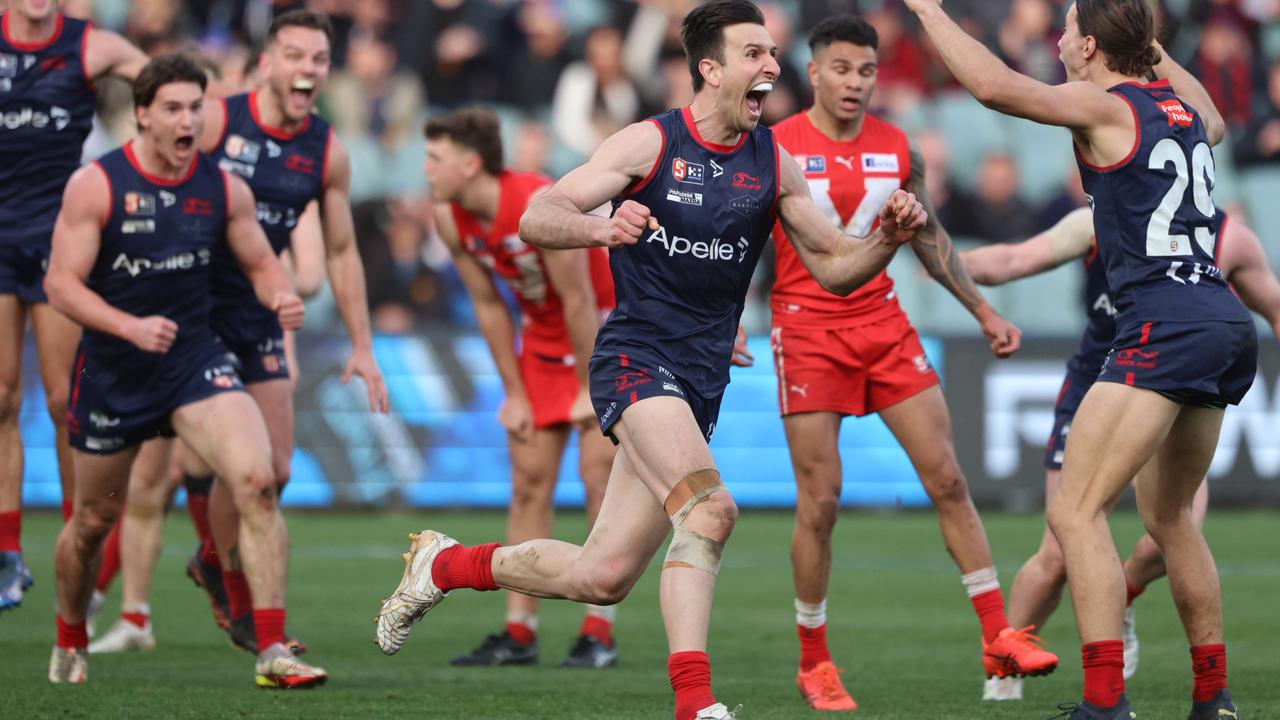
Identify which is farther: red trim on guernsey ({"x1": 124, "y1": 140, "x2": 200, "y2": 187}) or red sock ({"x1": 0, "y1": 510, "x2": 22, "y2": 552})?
red sock ({"x1": 0, "y1": 510, "x2": 22, "y2": 552})

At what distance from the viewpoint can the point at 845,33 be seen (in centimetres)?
835

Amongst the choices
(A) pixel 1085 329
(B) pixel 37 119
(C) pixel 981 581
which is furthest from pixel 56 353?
(A) pixel 1085 329

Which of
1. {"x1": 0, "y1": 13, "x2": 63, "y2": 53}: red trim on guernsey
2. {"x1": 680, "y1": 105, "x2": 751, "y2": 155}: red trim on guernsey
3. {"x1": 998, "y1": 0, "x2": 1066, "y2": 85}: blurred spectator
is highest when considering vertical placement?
{"x1": 998, "y1": 0, "x2": 1066, "y2": 85}: blurred spectator

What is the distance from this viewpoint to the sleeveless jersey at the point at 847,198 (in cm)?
836

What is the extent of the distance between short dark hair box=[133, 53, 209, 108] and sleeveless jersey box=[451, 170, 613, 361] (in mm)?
2092

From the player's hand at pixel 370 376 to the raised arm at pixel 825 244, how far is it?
284cm

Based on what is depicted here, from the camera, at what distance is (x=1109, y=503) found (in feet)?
21.2

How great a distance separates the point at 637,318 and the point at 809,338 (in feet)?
6.20

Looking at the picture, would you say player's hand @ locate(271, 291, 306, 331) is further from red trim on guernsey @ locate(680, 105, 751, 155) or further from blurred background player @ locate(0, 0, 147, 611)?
red trim on guernsey @ locate(680, 105, 751, 155)

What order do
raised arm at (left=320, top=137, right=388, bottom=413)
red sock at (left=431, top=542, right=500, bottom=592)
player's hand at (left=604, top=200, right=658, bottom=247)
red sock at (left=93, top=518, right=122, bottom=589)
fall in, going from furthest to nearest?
red sock at (left=93, top=518, right=122, bottom=589)
raised arm at (left=320, top=137, right=388, bottom=413)
red sock at (left=431, top=542, right=500, bottom=592)
player's hand at (left=604, top=200, right=658, bottom=247)

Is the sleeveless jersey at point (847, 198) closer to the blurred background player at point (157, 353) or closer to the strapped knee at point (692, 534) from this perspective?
the strapped knee at point (692, 534)

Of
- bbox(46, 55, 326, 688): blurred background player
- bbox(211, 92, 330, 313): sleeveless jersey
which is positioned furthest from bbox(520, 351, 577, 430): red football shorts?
bbox(46, 55, 326, 688): blurred background player

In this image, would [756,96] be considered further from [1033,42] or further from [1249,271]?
Answer: [1033,42]

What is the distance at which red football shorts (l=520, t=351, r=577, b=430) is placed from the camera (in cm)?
1005
